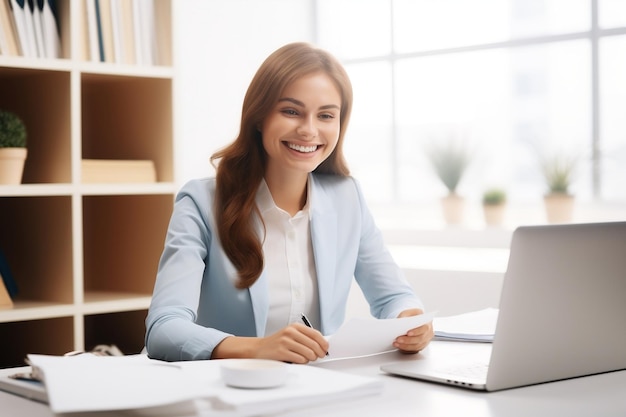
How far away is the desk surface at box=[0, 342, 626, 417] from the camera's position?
119cm

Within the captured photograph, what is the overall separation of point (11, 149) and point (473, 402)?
187 centimetres

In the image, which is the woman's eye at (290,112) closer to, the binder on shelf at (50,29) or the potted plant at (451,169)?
the binder on shelf at (50,29)

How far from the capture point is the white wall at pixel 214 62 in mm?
4004

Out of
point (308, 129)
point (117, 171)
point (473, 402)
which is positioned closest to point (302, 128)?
point (308, 129)

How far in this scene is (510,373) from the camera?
1326 millimetres

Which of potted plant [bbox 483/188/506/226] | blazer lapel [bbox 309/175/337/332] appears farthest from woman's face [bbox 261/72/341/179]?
potted plant [bbox 483/188/506/226]

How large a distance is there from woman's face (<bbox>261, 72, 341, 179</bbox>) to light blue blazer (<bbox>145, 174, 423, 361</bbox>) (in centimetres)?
13

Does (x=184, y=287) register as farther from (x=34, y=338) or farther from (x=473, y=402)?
(x=34, y=338)

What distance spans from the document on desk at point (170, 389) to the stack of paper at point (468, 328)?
0.58 meters

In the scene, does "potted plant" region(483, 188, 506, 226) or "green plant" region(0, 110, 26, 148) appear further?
"potted plant" region(483, 188, 506, 226)

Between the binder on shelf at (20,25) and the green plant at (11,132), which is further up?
the binder on shelf at (20,25)

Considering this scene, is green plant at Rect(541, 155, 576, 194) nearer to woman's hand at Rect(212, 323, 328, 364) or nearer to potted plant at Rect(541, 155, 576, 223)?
potted plant at Rect(541, 155, 576, 223)

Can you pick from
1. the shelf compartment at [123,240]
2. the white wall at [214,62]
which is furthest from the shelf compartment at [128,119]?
the white wall at [214,62]

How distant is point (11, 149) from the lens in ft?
8.55
